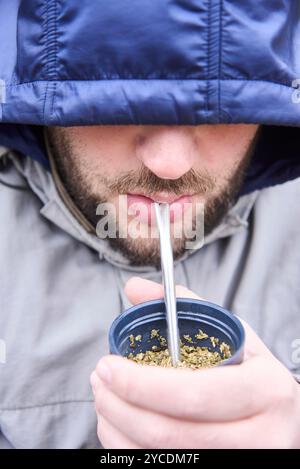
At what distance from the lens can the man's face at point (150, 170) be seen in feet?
2.90

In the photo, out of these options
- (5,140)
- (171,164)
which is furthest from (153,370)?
(5,140)

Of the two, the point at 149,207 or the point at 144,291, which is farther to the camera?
the point at 149,207

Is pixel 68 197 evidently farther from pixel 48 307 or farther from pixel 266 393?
pixel 266 393

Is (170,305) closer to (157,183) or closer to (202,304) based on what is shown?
(202,304)

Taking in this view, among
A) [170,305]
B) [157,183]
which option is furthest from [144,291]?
[157,183]

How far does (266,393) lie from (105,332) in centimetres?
56

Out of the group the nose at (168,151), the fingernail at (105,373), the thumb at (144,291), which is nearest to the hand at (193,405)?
the fingernail at (105,373)

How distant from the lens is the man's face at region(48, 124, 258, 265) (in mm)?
883

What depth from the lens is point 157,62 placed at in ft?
2.66

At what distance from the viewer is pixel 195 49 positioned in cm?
80

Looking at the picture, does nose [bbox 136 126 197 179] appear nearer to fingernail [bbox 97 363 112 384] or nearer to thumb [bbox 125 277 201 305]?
thumb [bbox 125 277 201 305]

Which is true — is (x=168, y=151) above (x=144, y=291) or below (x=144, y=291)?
above

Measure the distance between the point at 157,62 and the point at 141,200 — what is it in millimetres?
270

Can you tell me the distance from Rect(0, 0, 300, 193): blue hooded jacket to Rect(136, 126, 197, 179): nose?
4 centimetres
